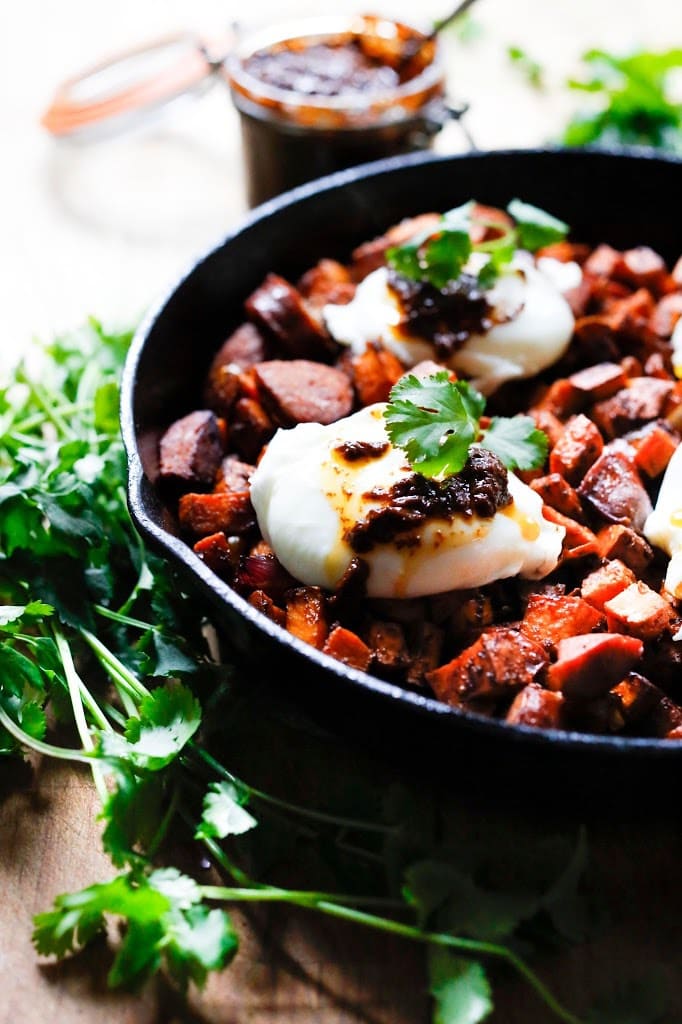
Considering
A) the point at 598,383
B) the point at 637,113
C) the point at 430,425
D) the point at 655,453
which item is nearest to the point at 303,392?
the point at 430,425

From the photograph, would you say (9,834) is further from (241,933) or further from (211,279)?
(211,279)

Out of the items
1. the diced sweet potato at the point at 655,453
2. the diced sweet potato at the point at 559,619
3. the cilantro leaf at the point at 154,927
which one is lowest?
the cilantro leaf at the point at 154,927

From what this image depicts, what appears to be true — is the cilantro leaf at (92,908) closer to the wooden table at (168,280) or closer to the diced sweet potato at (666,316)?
the wooden table at (168,280)

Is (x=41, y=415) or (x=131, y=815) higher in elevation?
(x=41, y=415)

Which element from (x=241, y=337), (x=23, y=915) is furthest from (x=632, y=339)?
(x=23, y=915)

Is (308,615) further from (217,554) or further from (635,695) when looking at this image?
(635,695)

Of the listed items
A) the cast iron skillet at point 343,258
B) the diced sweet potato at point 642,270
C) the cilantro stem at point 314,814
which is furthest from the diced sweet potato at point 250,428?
the diced sweet potato at point 642,270

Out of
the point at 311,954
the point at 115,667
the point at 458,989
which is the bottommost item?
the point at 311,954
